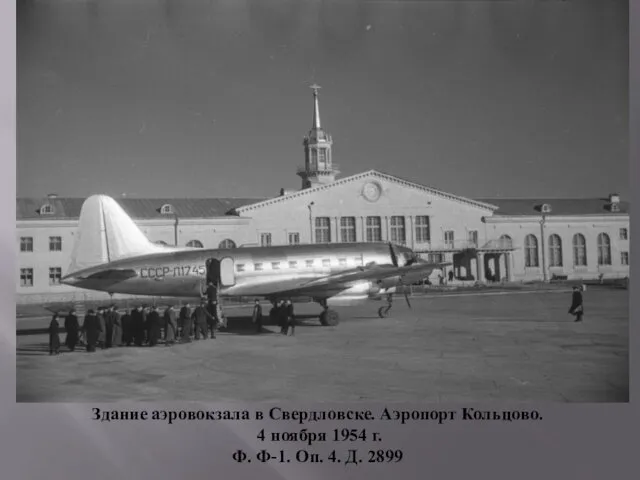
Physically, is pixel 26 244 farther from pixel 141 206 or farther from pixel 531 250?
pixel 531 250

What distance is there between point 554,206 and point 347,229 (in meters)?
6.93

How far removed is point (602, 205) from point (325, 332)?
25.8 feet

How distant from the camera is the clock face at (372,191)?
52.5 feet

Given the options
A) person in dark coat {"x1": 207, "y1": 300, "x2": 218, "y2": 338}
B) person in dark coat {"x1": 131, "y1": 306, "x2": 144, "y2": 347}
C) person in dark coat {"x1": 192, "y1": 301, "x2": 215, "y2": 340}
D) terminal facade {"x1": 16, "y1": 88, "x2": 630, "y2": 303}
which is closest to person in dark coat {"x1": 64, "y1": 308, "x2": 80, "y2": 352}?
terminal facade {"x1": 16, "y1": 88, "x2": 630, "y2": 303}

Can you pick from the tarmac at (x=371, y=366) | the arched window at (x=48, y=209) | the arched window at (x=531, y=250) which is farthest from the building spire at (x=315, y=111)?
the arched window at (x=531, y=250)

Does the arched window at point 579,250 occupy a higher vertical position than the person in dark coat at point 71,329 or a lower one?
higher

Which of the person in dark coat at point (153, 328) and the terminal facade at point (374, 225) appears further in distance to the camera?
the person in dark coat at point (153, 328)

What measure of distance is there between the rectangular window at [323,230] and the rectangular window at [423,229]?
10.9 feet

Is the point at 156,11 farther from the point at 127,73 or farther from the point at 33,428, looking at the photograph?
the point at 33,428

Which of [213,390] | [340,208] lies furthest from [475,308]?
[213,390]

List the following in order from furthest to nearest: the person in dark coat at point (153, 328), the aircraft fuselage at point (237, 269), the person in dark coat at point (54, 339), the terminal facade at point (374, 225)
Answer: the aircraft fuselage at point (237, 269)
the person in dark coat at point (153, 328)
the terminal facade at point (374, 225)
the person in dark coat at point (54, 339)

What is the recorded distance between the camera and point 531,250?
19547 mm

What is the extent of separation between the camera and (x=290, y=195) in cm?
1623

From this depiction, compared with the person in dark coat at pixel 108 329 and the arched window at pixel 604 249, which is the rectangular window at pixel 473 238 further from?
the person in dark coat at pixel 108 329
